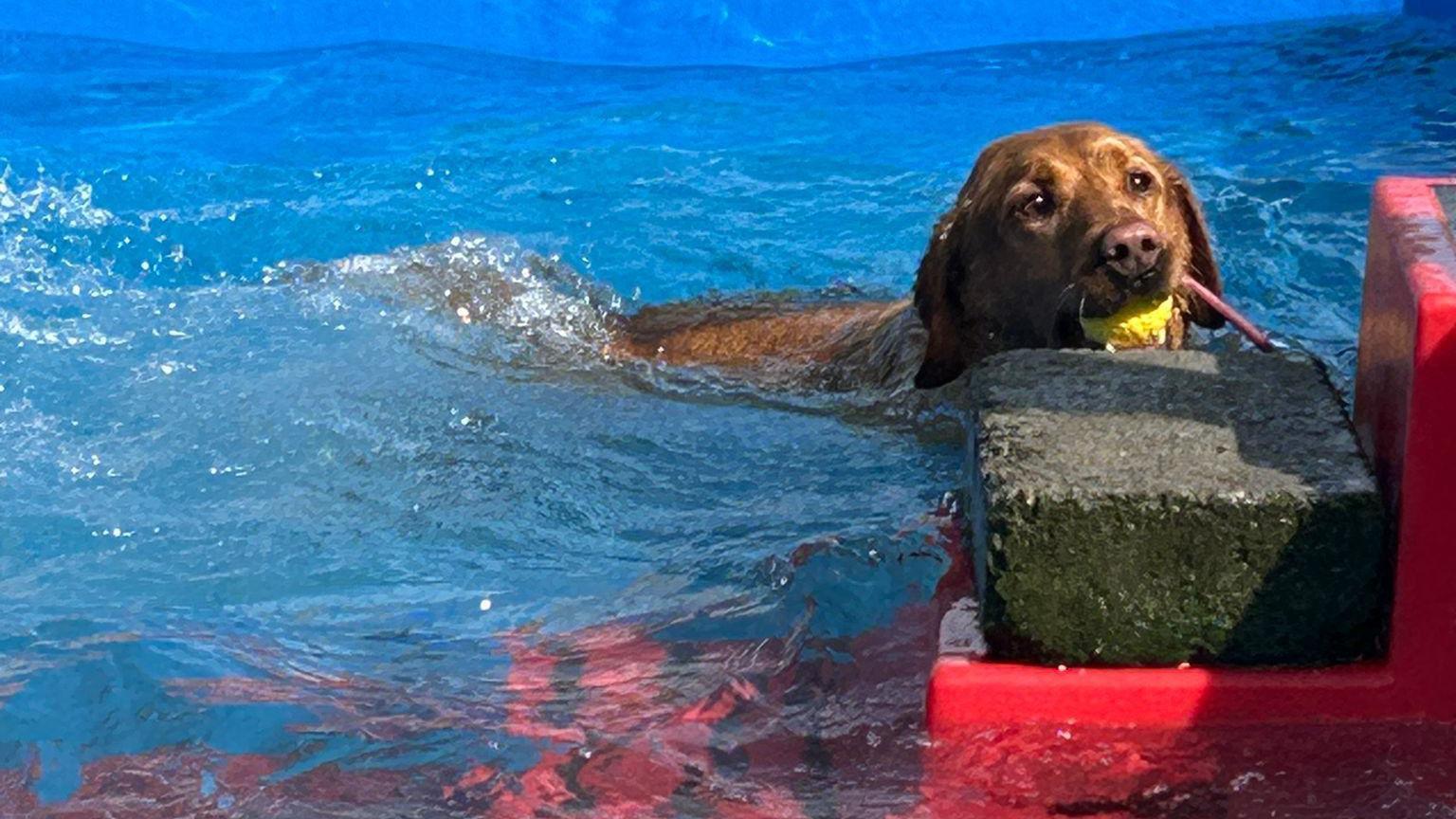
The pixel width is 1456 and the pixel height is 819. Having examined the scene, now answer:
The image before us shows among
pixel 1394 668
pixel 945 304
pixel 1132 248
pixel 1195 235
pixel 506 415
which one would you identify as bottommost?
pixel 506 415

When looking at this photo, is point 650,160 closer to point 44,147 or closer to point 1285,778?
point 44,147

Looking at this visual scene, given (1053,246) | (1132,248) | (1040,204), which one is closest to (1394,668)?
(1132,248)

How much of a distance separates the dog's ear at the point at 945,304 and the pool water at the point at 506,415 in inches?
8.2

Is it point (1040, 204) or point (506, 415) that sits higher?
point (1040, 204)

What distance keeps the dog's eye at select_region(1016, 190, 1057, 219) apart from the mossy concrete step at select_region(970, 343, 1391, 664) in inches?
65.4

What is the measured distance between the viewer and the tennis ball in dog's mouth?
473 cm

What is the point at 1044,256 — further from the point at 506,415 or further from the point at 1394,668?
the point at 506,415

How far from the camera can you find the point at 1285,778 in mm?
3184

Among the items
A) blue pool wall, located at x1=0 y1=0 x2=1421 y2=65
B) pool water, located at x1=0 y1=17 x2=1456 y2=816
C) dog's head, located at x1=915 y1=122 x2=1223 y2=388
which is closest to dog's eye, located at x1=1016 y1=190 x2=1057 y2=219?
dog's head, located at x1=915 y1=122 x2=1223 y2=388

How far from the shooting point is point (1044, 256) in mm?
4969

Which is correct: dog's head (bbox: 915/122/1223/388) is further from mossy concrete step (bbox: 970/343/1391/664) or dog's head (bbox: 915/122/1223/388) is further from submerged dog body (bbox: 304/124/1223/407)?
mossy concrete step (bbox: 970/343/1391/664)

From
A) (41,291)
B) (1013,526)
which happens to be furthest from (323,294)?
(1013,526)

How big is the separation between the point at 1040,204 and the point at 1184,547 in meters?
1.99

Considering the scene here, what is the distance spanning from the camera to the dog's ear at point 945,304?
538 cm
